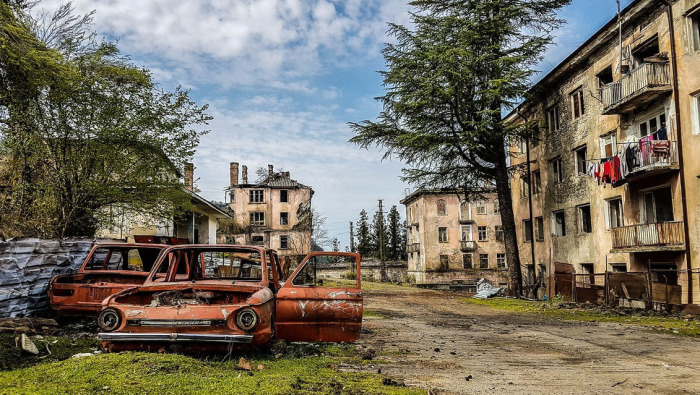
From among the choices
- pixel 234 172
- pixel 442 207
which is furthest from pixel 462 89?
pixel 234 172

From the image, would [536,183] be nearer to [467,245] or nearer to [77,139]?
[77,139]

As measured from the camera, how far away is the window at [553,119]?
26.6 metres

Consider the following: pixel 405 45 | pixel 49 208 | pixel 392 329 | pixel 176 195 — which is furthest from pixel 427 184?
pixel 49 208

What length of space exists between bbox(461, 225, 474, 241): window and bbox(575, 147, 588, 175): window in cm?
3504

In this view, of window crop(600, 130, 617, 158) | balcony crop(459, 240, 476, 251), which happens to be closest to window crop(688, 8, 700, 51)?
window crop(600, 130, 617, 158)

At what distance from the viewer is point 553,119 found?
27.0 meters

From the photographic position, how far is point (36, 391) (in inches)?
183

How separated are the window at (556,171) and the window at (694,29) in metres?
10.3

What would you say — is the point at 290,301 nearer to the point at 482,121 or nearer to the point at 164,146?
the point at 164,146

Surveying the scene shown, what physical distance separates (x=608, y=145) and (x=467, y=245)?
3753 centimetres

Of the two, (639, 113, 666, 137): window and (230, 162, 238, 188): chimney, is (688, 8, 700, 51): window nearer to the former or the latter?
(639, 113, 666, 137): window

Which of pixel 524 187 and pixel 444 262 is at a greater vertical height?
pixel 524 187

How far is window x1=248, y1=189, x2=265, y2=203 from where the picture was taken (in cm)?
6344

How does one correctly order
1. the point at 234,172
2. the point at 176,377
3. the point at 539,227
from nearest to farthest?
the point at 176,377, the point at 539,227, the point at 234,172
